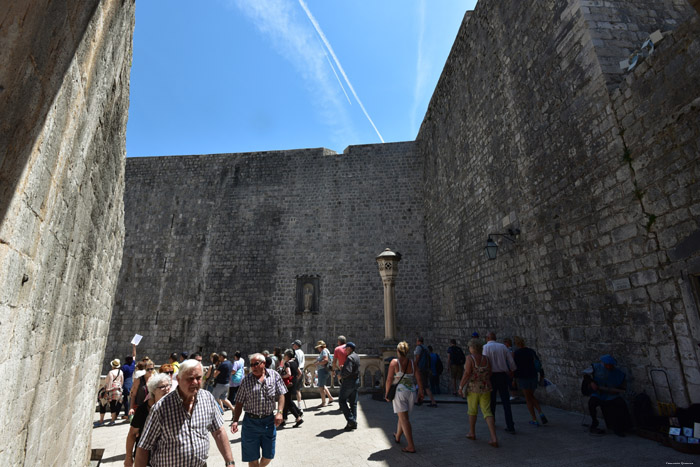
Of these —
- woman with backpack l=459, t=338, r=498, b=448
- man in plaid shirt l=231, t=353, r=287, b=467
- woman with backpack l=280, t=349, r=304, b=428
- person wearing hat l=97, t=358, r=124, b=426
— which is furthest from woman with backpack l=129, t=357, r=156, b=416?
woman with backpack l=459, t=338, r=498, b=448

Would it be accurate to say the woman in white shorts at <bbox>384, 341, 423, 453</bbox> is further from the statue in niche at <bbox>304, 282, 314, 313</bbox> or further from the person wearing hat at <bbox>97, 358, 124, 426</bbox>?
the statue in niche at <bbox>304, 282, 314, 313</bbox>

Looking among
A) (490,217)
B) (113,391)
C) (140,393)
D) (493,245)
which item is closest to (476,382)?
(493,245)

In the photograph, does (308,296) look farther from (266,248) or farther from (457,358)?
(457,358)

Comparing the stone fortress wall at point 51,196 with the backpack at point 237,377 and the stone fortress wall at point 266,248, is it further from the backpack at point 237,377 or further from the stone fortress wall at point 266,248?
the stone fortress wall at point 266,248

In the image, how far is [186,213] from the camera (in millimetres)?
16375

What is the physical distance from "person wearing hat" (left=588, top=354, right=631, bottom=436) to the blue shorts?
13.7 feet

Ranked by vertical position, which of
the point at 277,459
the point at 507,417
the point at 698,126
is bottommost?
the point at 277,459

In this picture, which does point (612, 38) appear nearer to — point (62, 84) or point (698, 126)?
point (698, 126)

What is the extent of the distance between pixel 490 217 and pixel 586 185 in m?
3.26

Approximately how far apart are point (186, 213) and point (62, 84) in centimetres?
1563

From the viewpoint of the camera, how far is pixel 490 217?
9.07 metres

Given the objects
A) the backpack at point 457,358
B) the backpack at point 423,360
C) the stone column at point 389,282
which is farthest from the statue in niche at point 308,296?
the backpack at point 423,360

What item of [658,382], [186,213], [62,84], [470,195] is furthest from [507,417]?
[186,213]

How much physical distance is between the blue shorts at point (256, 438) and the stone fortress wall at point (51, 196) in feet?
4.72
